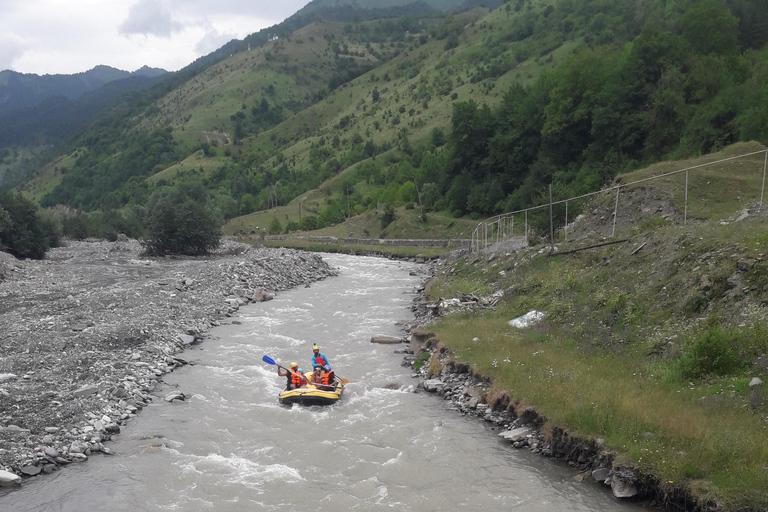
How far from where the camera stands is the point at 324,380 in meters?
17.7

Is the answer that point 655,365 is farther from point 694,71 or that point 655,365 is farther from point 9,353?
point 694,71

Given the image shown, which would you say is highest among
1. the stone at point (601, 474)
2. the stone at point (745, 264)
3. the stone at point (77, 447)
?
the stone at point (745, 264)

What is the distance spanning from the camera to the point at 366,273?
51.9 m

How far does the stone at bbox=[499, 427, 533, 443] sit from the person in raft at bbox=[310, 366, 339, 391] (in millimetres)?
6001

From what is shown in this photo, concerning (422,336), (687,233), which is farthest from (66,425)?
(687,233)

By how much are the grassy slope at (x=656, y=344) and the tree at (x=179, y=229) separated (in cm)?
4841

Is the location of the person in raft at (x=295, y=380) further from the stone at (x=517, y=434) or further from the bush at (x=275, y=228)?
the bush at (x=275, y=228)

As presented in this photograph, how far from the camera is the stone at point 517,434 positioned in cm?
1354

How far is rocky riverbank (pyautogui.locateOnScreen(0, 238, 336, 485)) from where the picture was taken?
44.6ft

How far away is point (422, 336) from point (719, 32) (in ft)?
170

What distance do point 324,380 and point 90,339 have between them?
10.6 meters

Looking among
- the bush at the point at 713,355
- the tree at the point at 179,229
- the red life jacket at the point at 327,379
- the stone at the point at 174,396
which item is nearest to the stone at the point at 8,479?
the stone at the point at 174,396

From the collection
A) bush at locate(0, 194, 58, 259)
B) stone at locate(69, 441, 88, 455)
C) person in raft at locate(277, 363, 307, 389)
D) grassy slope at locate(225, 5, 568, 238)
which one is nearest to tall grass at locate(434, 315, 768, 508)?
person in raft at locate(277, 363, 307, 389)

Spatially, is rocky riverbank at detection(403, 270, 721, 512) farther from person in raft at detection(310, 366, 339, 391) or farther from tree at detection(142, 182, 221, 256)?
tree at detection(142, 182, 221, 256)
